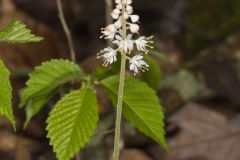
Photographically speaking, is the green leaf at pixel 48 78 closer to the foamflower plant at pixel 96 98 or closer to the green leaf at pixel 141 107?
the foamflower plant at pixel 96 98

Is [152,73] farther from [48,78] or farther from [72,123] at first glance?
[72,123]

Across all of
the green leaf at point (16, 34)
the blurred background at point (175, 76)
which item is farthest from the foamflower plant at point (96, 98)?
the blurred background at point (175, 76)

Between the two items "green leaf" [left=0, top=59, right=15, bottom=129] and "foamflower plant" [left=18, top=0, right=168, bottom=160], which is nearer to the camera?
"green leaf" [left=0, top=59, right=15, bottom=129]

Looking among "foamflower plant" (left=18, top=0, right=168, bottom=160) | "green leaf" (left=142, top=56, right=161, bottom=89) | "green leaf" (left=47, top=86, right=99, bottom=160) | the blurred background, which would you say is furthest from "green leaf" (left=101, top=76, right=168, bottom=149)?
the blurred background

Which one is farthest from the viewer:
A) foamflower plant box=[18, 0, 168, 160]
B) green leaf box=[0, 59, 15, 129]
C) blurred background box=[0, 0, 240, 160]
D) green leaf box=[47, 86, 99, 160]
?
blurred background box=[0, 0, 240, 160]

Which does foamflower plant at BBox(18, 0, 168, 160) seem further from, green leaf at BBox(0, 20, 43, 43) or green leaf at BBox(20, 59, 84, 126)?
green leaf at BBox(0, 20, 43, 43)
